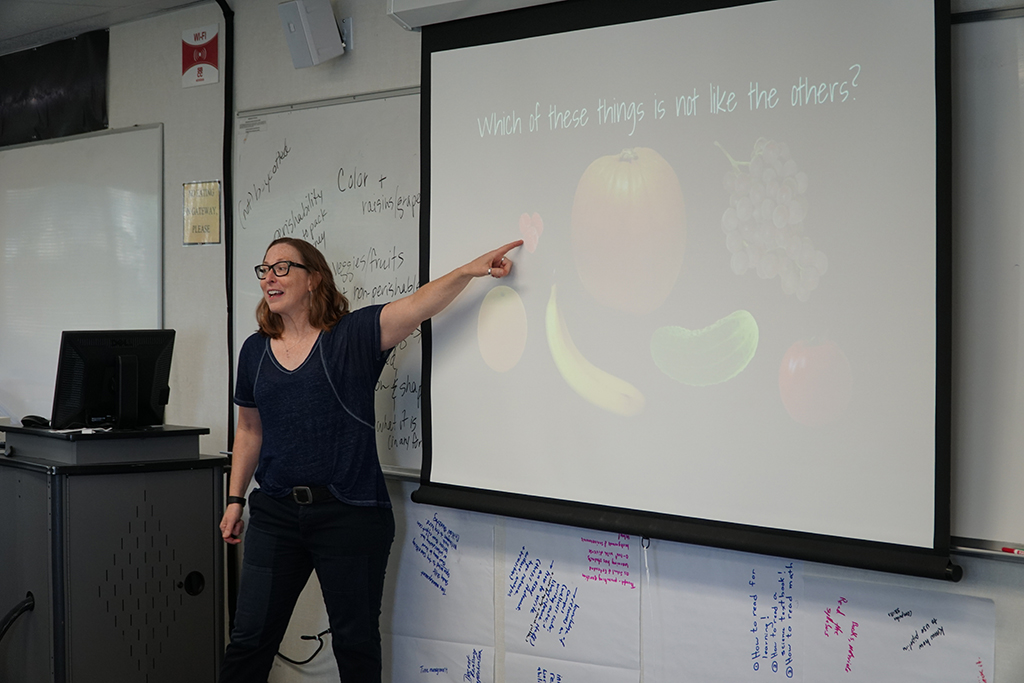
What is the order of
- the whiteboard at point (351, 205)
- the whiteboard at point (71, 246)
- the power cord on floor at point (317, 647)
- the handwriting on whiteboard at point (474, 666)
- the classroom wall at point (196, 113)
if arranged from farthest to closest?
the whiteboard at point (71, 246), the classroom wall at point (196, 113), the power cord on floor at point (317, 647), the whiteboard at point (351, 205), the handwriting on whiteboard at point (474, 666)

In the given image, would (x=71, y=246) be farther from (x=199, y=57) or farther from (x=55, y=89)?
(x=199, y=57)

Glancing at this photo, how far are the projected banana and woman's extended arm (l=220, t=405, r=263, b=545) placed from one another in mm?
910

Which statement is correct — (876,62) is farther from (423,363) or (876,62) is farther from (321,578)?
(321,578)

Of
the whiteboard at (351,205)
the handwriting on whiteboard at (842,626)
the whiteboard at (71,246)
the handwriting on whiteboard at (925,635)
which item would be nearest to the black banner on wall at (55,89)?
the whiteboard at (71,246)

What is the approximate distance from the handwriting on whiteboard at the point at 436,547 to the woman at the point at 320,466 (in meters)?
0.18

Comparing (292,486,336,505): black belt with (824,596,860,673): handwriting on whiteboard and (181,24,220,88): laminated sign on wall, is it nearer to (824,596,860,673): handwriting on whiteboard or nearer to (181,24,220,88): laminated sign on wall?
(824,596,860,673): handwriting on whiteboard

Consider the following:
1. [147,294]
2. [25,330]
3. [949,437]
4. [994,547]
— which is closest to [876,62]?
[949,437]

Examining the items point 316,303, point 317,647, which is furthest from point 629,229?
point 317,647

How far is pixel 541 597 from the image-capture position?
213 cm

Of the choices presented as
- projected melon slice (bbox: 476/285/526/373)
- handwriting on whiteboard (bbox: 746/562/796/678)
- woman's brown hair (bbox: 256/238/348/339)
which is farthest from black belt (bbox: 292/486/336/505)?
handwriting on whiteboard (bbox: 746/562/796/678)

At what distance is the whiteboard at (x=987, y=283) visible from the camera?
5.12 feet

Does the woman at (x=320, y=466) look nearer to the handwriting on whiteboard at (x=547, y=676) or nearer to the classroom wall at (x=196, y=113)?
the handwriting on whiteboard at (x=547, y=676)

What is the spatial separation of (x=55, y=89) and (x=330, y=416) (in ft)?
7.04

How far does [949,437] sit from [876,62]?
2.51 ft
